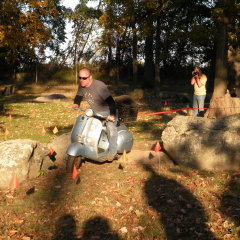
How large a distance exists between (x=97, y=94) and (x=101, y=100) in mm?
149

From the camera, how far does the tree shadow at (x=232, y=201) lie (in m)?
4.52

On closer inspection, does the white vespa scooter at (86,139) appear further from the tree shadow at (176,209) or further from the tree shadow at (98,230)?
the tree shadow at (98,230)

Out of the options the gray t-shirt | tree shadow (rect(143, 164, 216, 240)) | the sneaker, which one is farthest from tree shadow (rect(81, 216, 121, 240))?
the gray t-shirt

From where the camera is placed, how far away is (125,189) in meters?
5.59

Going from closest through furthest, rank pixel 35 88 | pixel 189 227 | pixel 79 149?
pixel 189 227 < pixel 79 149 < pixel 35 88

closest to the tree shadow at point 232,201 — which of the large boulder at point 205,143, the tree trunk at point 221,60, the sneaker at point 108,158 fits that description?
the large boulder at point 205,143

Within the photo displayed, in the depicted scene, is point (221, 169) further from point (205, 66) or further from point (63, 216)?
point (205, 66)

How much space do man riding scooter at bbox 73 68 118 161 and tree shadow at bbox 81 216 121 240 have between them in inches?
82.9

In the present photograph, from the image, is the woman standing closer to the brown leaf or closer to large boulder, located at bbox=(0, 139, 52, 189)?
large boulder, located at bbox=(0, 139, 52, 189)

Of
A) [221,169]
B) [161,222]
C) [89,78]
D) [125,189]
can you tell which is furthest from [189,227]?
[89,78]

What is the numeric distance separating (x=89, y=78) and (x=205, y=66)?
1071 inches

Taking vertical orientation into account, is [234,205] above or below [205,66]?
below

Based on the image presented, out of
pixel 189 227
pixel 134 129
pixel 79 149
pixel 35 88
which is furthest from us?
pixel 35 88

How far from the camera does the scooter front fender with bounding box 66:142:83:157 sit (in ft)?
19.8
